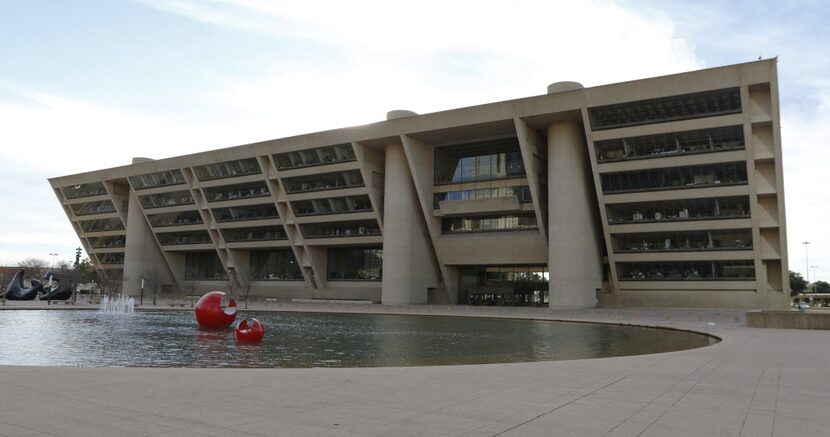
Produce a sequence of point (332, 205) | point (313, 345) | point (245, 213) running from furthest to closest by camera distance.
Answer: point (245, 213) < point (332, 205) < point (313, 345)

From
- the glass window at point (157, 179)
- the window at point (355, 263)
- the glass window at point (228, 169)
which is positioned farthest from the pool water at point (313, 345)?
the glass window at point (157, 179)

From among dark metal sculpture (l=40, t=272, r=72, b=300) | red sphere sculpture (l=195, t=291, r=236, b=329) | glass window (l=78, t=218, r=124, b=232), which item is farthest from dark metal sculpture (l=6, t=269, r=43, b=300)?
red sphere sculpture (l=195, t=291, r=236, b=329)

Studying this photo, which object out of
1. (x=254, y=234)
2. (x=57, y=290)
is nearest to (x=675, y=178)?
(x=254, y=234)

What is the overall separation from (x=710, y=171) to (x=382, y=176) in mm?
31555

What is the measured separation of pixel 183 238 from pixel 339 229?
26257 mm

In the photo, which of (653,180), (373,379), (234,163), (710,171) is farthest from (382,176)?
(373,379)

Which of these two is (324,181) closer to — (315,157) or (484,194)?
(315,157)

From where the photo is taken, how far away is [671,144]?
48.7 meters

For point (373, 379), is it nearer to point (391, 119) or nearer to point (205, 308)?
point (205, 308)

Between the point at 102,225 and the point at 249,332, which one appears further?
the point at 102,225

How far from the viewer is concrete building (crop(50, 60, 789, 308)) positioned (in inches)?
1825

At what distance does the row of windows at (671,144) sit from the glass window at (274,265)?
141 feet

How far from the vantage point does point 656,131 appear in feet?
155

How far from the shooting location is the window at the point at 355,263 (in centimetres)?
6994
